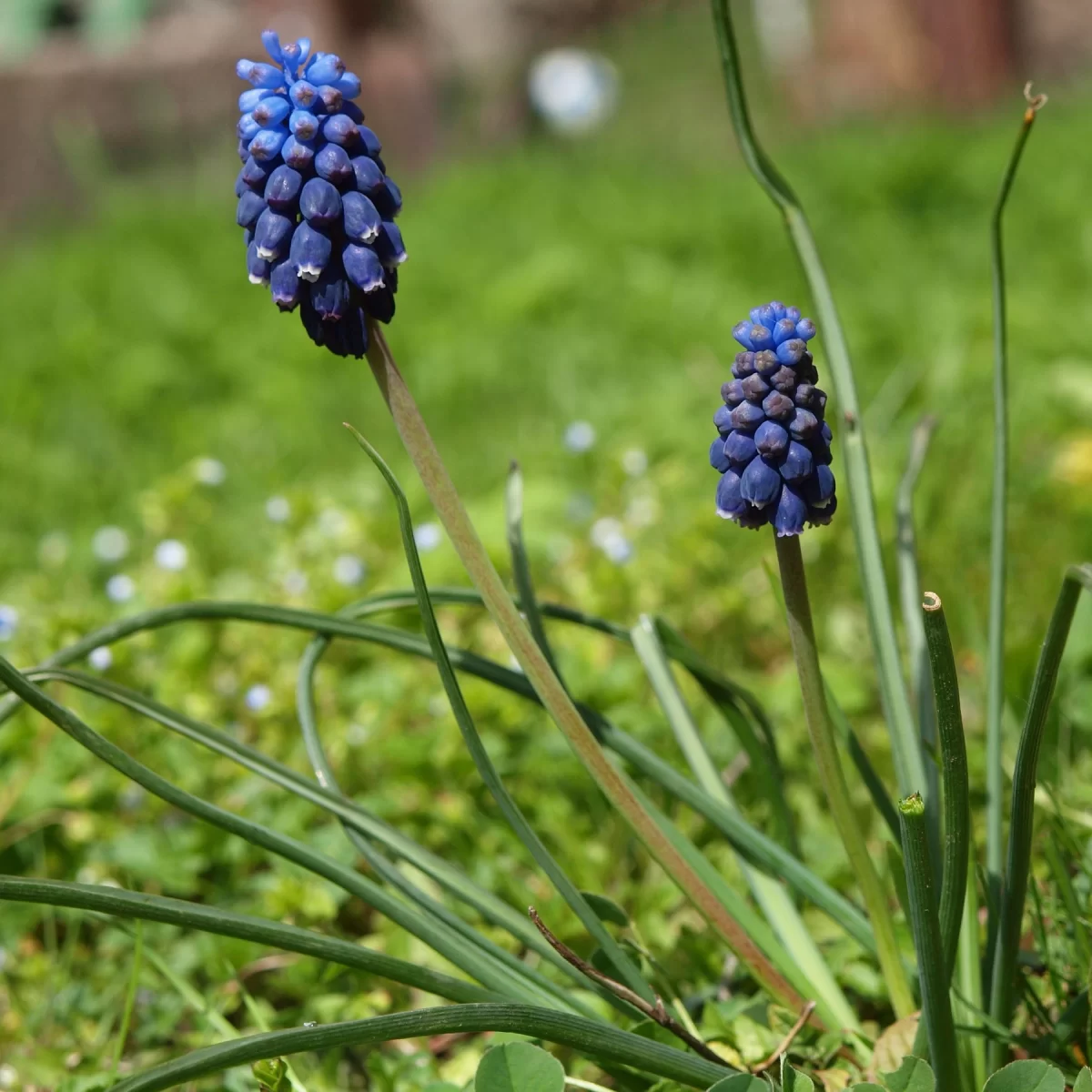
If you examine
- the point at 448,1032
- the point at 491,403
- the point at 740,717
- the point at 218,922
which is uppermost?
the point at 491,403

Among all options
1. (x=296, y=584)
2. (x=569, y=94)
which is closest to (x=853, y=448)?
(x=296, y=584)

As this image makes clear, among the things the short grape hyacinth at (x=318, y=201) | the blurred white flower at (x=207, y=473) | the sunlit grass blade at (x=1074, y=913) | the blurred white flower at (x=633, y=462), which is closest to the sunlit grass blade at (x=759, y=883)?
the sunlit grass blade at (x=1074, y=913)

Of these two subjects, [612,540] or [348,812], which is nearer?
[348,812]

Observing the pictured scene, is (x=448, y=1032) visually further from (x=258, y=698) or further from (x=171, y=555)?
(x=171, y=555)

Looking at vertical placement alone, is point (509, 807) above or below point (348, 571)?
below

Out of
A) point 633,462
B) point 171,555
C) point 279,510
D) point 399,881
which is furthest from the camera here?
point 633,462

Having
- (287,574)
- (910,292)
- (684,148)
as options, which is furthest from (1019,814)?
(684,148)
